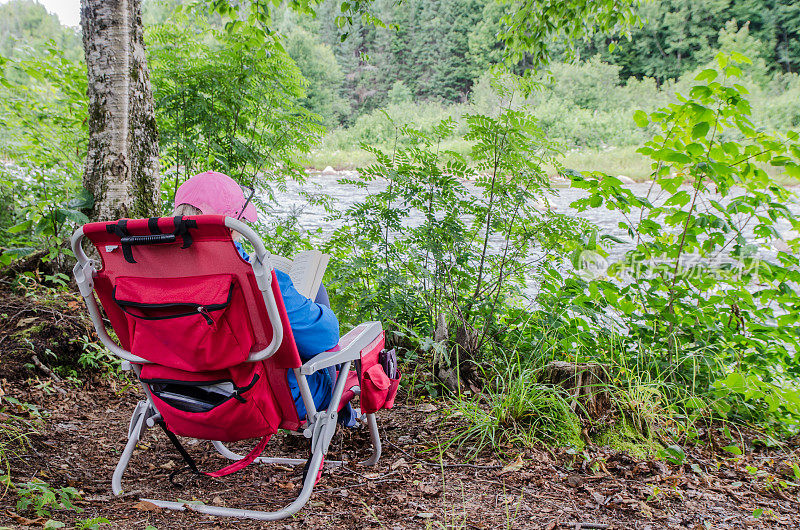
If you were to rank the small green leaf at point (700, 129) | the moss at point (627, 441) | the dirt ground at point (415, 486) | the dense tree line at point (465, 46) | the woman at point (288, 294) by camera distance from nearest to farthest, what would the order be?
the woman at point (288, 294) → the dirt ground at point (415, 486) → the moss at point (627, 441) → the small green leaf at point (700, 129) → the dense tree line at point (465, 46)

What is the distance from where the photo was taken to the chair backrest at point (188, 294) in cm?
151

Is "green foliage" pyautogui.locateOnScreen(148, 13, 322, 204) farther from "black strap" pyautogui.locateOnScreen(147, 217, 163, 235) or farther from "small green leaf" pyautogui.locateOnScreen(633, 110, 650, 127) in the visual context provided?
"black strap" pyautogui.locateOnScreen(147, 217, 163, 235)

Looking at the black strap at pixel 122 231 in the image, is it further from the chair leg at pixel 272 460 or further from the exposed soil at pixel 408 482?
the chair leg at pixel 272 460

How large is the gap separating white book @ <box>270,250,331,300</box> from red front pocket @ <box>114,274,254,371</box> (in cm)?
41

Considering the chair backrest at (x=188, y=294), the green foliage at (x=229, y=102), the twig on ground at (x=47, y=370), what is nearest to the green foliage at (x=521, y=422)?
the chair backrest at (x=188, y=294)

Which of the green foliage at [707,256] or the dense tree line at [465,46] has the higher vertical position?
the dense tree line at [465,46]

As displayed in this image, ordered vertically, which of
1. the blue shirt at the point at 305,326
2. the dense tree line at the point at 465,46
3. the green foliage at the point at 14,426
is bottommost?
the green foliage at the point at 14,426

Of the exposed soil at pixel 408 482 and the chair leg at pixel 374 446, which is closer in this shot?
the exposed soil at pixel 408 482

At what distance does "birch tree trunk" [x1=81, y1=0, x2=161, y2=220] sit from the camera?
3158mm

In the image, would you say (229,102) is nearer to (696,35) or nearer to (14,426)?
(14,426)

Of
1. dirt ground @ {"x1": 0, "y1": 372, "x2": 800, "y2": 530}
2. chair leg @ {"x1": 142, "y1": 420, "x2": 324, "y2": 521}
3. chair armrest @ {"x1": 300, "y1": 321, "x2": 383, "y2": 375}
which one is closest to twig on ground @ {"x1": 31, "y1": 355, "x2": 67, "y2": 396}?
dirt ground @ {"x1": 0, "y1": 372, "x2": 800, "y2": 530}

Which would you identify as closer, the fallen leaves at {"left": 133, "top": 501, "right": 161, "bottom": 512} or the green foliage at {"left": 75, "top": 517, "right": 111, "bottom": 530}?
the green foliage at {"left": 75, "top": 517, "right": 111, "bottom": 530}

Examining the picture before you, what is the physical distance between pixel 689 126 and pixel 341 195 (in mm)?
8488

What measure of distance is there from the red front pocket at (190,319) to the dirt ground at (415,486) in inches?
21.4
